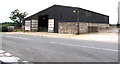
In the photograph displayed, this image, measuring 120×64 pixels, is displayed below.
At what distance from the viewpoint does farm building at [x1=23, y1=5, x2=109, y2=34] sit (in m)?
27.5

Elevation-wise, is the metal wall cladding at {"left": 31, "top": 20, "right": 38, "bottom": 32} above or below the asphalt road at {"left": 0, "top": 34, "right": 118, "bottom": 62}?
above

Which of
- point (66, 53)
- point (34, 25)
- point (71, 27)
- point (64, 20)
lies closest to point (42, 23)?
point (34, 25)

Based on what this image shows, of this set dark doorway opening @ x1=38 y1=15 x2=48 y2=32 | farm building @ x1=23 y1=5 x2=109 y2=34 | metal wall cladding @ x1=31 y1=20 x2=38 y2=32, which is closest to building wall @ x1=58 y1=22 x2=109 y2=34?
farm building @ x1=23 y1=5 x2=109 y2=34

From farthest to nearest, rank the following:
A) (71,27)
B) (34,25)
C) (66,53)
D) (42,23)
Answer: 1. (42,23)
2. (34,25)
3. (71,27)
4. (66,53)

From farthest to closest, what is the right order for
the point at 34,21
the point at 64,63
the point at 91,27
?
1. the point at 34,21
2. the point at 91,27
3. the point at 64,63

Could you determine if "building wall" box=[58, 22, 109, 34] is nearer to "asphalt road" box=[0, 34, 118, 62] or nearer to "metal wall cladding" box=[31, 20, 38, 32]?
"metal wall cladding" box=[31, 20, 38, 32]

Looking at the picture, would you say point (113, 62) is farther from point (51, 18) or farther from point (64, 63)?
point (51, 18)

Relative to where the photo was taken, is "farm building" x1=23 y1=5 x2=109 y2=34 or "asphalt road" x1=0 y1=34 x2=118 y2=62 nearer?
"asphalt road" x1=0 y1=34 x2=118 y2=62

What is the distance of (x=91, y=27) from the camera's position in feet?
100

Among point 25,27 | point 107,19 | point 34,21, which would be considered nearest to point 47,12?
point 34,21

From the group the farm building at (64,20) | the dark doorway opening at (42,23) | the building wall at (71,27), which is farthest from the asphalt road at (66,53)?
the dark doorway opening at (42,23)

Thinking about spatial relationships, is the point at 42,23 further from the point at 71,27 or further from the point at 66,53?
the point at 66,53

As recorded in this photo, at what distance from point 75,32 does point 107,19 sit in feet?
71.3

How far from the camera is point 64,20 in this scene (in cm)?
3175
